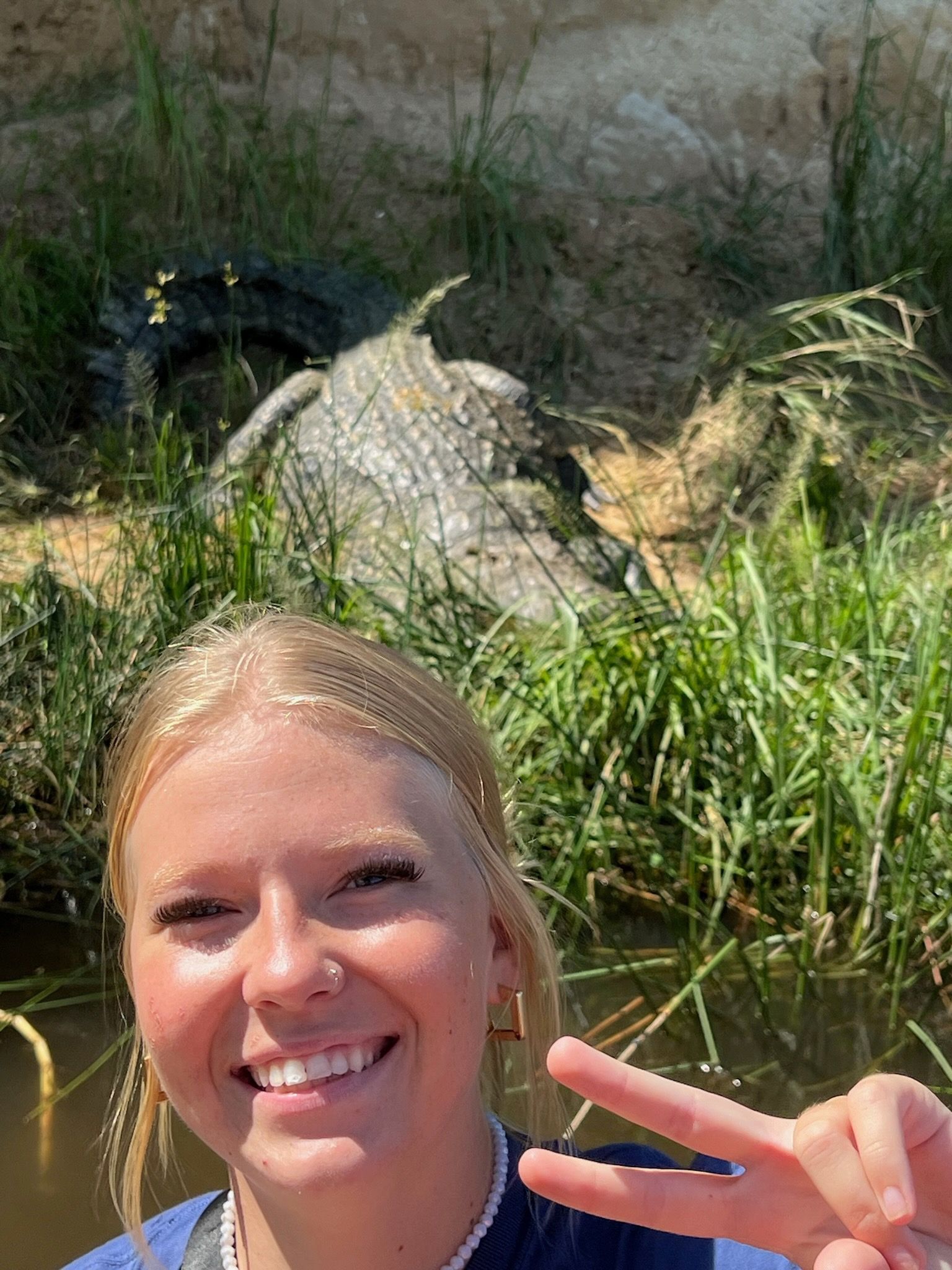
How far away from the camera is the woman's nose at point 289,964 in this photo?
0.84 m

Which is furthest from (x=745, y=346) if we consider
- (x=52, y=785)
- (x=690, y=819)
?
(x=52, y=785)

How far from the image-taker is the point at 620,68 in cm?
650

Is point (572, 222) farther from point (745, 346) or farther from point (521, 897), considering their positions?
point (521, 897)

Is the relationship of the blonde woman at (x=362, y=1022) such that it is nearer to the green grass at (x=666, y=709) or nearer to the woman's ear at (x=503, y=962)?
the woman's ear at (x=503, y=962)

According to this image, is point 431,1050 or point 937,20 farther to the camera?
point 937,20

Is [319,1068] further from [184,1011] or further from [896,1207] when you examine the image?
[896,1207]

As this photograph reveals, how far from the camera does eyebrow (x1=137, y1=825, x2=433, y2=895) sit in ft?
2.93

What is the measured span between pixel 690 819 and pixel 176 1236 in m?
1.46

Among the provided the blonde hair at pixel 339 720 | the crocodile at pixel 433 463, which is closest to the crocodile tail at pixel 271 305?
the crocodile at pixel 433 463

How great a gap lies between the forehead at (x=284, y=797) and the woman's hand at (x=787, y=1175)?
0.29 m

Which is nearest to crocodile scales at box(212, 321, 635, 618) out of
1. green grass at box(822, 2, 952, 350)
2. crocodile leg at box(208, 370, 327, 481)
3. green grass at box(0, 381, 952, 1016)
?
crocodile leg at box(208, 370, 327, 481)

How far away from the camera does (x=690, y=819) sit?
241 centimetres

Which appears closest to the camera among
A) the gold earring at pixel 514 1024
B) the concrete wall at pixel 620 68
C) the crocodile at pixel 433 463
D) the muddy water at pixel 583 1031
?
the gold earring at pixel 514 1024

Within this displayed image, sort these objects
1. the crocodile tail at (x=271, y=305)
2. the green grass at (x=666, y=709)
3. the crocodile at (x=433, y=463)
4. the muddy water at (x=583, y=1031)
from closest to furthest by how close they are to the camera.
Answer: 1. the muddy water at (x=583, y=1031)
2. the green grass at (x=666, y=709)
3. the crocodile at (x=433, y=463)
4. the crocodile tail at (x=271, y=305)
